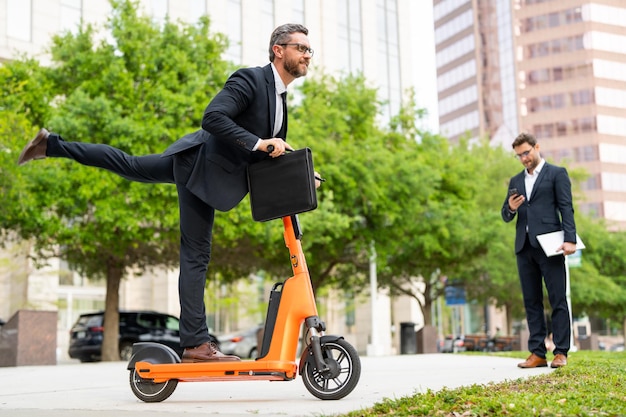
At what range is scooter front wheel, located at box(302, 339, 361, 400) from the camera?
4.60 metres

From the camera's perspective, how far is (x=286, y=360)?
4703 mm

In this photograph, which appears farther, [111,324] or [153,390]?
[111,324]

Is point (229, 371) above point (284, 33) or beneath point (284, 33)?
beneath

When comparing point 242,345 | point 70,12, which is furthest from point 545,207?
point 70,12

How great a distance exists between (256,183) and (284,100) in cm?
59

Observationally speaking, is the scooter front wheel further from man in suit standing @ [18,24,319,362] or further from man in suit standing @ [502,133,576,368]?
man in suit standing @ [502,133,576,368]

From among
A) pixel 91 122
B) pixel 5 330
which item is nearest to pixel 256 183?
pixel 5 330

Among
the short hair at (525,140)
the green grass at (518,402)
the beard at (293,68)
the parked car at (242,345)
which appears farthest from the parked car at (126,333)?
the green grass at (518,402)

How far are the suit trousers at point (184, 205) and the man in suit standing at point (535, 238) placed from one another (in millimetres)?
3333

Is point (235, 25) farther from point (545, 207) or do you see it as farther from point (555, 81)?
point (555, 81)

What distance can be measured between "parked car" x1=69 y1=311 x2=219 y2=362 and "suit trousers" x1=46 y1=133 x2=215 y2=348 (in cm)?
1869

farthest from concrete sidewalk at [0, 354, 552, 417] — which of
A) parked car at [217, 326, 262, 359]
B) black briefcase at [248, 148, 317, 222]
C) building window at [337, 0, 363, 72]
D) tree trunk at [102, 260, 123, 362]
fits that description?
building window at [337, 0, 363, 72]

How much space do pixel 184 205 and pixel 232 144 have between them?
22.2 inches

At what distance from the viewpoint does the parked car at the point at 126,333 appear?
76.1 ft
